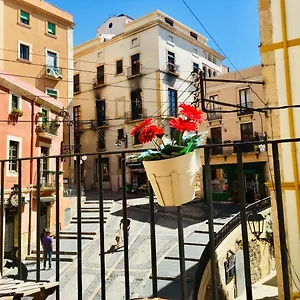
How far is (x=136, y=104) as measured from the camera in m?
22.2

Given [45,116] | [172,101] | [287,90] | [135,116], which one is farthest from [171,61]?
[287,90]

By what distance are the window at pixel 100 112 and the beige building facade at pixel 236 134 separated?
25.6 ft

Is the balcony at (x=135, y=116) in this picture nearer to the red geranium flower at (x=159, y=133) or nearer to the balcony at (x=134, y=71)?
the balcony at (x=134, y=71)

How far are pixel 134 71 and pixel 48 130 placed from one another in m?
10.1

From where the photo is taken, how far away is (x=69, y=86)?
1958 cm

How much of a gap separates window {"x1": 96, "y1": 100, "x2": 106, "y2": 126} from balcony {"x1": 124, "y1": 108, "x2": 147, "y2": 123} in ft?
7.59

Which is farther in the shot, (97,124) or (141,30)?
(97,124)

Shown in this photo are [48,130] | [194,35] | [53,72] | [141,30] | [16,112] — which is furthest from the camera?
[194,35]

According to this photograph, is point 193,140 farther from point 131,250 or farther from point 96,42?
point 96,42

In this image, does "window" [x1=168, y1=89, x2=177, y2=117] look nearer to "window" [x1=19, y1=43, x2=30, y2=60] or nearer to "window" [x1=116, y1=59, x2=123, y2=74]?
"window" [x1=116, y1=59, x2=123, y2=74]

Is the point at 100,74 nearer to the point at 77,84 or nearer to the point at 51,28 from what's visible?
the point at 77,84

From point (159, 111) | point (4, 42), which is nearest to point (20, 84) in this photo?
point (4, 42)

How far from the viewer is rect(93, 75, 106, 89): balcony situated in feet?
79.2

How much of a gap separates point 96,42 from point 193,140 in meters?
25.0
